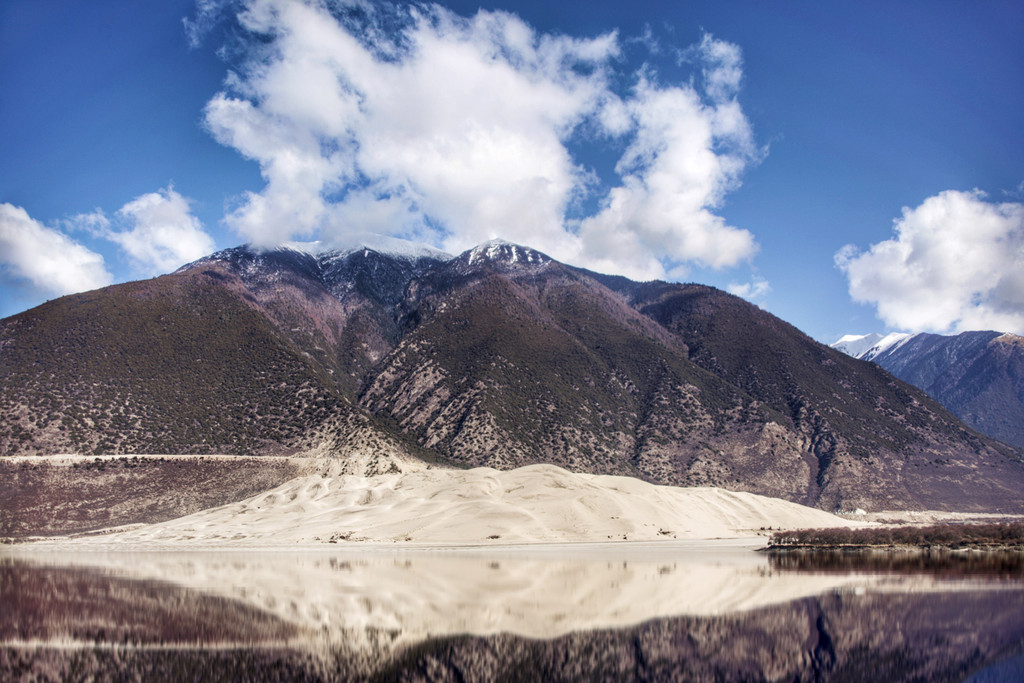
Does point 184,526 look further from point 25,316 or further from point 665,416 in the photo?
point 665,416

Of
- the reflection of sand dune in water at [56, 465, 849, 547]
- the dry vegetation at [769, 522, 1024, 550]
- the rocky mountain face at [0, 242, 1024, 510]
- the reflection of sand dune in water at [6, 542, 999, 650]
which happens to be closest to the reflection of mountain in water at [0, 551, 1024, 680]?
the reflection of sand dune in water at [6, 542, 999, 650]

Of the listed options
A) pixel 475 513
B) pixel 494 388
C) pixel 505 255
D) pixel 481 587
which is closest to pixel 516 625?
pixel 481 587

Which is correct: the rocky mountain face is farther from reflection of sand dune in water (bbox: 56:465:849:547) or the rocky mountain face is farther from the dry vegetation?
the dry vegetation

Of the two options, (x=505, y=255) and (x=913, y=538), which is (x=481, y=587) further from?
(x=505, y=255)

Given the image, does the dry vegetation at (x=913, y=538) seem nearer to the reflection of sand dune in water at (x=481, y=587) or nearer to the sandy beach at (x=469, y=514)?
the reflection of sand dune in water at (x=481, y=587)

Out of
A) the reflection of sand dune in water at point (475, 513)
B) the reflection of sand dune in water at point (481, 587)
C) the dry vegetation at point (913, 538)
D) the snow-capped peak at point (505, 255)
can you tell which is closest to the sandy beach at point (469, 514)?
the reflection of sand dune in water at point (475, 513)

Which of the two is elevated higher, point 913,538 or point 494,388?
point 494,388
